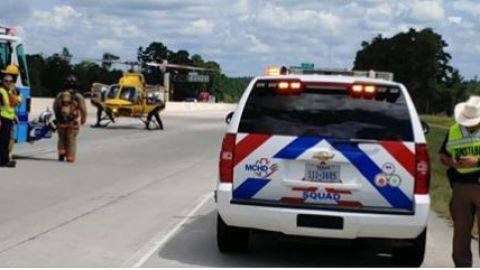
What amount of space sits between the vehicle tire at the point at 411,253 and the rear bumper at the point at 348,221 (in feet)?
1.23

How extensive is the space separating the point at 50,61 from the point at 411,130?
314 feet

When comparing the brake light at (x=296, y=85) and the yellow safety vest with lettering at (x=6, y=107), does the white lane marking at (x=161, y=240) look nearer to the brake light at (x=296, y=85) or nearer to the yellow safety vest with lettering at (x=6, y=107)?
the brake light at (x=296, y=85)

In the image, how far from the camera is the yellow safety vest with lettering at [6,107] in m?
16.7

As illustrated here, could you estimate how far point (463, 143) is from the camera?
24.8 feet

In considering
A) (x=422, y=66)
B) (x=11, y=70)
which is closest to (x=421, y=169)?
(x=11, y=70)

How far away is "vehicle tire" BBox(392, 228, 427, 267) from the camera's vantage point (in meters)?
8.11

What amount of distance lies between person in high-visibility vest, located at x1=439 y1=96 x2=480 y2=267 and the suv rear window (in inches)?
16.2

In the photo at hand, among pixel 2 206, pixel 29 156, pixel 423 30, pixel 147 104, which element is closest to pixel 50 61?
pixel 147 104

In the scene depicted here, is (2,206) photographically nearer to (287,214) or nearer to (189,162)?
(287,214)

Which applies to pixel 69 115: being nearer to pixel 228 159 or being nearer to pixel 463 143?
pixel 228 159

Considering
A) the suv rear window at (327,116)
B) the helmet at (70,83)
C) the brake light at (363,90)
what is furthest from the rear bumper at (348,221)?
the helmet at (70,83)

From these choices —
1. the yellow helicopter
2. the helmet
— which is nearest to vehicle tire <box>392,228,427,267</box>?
the helmet

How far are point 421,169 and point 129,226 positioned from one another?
406 centimetres

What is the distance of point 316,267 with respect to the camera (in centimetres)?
817
